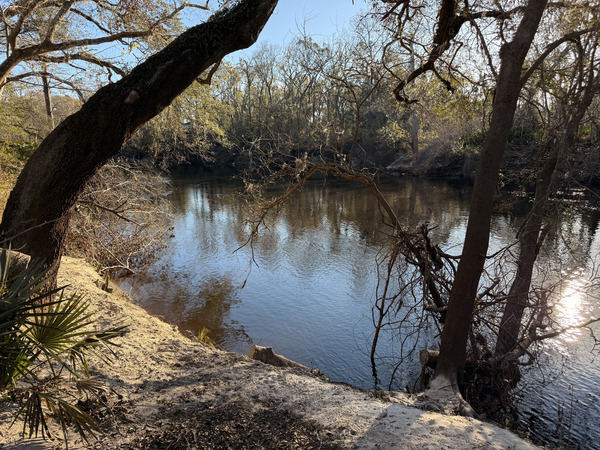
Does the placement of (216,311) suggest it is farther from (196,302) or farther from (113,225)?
(113,225)

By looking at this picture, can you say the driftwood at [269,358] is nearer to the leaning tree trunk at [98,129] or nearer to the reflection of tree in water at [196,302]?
the reflection of tree in water at [196,302]

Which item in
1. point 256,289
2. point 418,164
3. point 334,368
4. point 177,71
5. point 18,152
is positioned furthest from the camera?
point 418,164

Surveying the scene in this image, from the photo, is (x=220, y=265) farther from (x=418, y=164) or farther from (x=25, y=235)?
(x=418, y=164)

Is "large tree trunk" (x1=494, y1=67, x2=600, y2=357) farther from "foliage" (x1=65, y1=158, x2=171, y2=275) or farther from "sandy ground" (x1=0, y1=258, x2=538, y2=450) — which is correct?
"foliage" (x1=65, y1=158, x2=171, y2=275)

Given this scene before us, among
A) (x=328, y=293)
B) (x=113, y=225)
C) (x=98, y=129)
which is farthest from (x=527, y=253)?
(x=113, y=225)

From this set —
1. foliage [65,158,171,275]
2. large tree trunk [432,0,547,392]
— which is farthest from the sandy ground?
foliage [65,158,171,275]

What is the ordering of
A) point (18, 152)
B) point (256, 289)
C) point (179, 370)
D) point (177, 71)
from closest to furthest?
point (177, 71) < point (179, 370) < point (256, 289) < point (18, 152)

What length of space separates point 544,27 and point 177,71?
748 cm

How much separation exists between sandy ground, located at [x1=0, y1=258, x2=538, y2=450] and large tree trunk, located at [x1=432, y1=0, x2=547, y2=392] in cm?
99

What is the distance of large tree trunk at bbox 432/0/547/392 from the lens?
204 inches

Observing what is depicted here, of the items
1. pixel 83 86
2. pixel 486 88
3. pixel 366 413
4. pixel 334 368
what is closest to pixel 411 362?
pixel 334 368

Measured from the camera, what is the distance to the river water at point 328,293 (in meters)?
6.59

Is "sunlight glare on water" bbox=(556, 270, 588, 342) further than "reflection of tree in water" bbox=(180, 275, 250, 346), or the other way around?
"reflection of tree in water" bbox=(180, 275, 250, 346)

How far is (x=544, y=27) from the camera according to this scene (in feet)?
25.0
